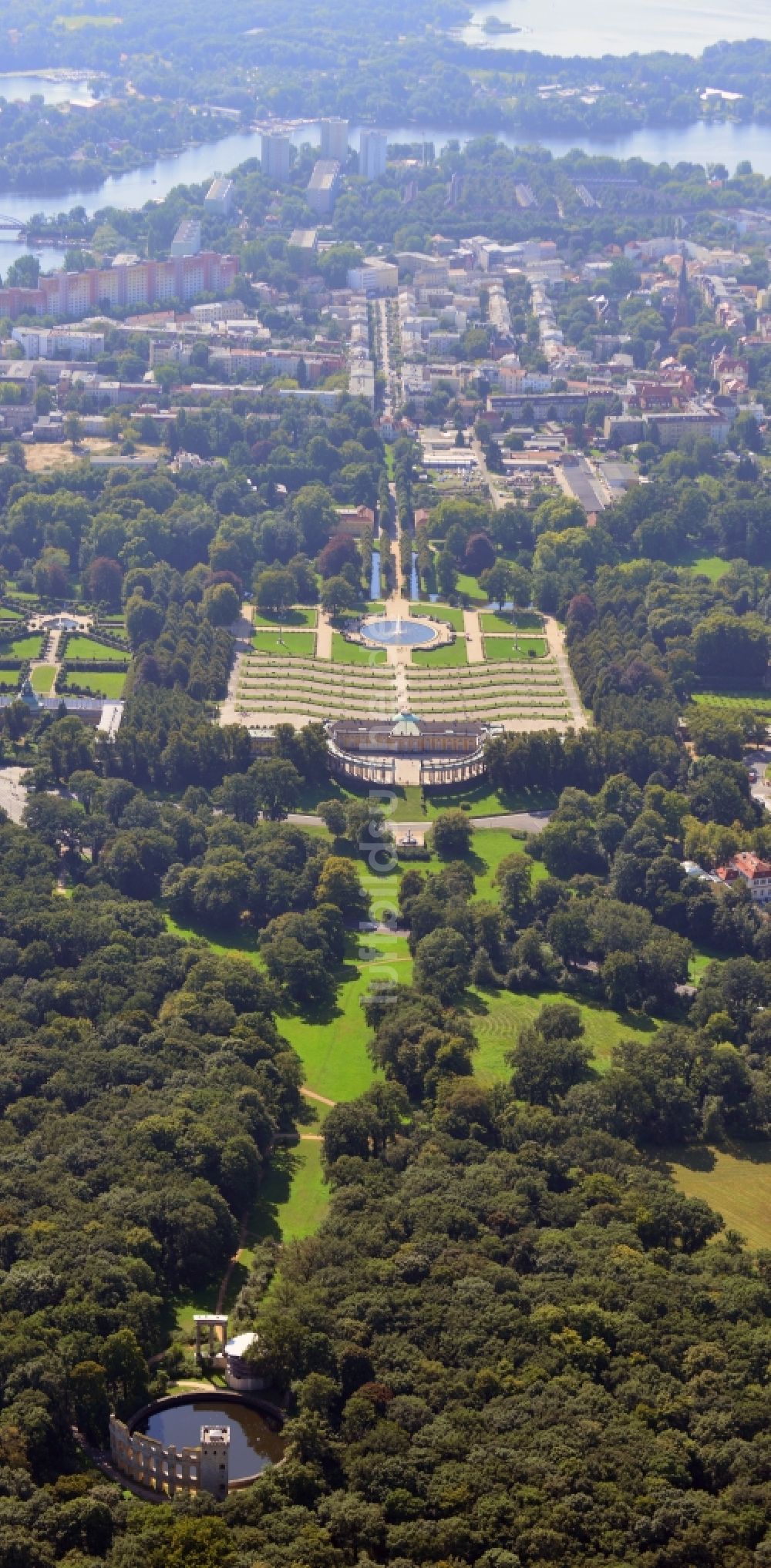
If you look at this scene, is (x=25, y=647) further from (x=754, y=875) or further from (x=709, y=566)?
(x=754, y=875)

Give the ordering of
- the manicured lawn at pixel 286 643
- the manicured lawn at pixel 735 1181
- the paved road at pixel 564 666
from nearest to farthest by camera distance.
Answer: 1. the manicured lawn at pixel 735 1181
2. the paved road at pixel 564 666
3. the manicured lawn at pixel 286 643

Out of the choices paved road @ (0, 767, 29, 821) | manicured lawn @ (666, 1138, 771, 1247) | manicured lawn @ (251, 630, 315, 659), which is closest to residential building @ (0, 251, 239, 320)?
manicured lawn @ (251, 630, 315, 659)

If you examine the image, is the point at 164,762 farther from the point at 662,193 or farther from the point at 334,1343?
the point at 662,193

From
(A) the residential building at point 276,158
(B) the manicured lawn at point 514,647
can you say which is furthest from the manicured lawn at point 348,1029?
(A) the residential building at point 276,158

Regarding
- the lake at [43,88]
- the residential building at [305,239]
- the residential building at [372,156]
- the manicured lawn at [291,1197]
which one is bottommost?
the manicured lawn at [291,1197]

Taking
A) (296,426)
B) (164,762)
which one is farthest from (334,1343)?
(296,426)

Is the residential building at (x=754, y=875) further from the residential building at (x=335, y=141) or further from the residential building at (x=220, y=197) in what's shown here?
the residential building at (x=335, y=141)

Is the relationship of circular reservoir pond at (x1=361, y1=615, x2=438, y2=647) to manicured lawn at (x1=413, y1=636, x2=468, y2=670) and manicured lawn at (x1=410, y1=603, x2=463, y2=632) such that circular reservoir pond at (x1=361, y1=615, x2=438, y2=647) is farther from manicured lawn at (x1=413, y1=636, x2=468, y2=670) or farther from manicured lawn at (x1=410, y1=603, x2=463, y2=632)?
manicured lawn at (x1=410, y1=603, x2=463, y2=632)
